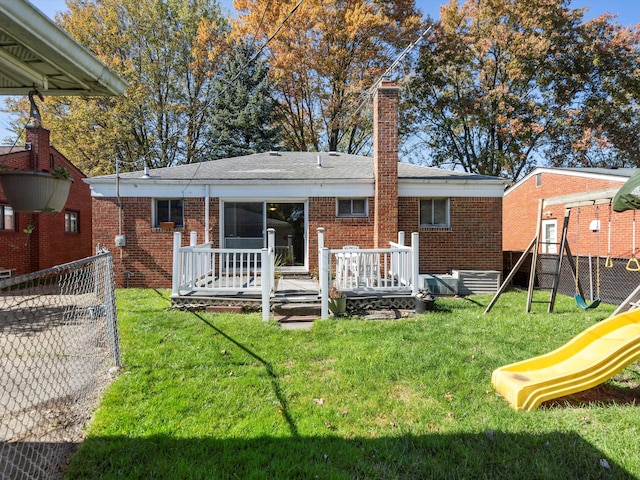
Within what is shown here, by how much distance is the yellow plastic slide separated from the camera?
3420mm

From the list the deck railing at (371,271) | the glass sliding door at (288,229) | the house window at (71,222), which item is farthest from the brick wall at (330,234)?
the house window at (71,222)

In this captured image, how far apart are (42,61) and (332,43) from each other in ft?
66.6

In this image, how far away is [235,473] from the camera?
2502 mm

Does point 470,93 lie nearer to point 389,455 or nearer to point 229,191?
point 229,191

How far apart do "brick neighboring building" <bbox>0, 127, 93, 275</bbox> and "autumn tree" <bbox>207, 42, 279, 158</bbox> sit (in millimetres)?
7722

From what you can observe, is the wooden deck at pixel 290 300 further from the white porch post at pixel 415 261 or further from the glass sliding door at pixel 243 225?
the glass sliding door at pixel 243 225

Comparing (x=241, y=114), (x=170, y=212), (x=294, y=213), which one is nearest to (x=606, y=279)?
(x=294, y=213)

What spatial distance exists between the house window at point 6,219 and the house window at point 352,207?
11.3 metres

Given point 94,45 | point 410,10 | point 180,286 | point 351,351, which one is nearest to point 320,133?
point 410,10

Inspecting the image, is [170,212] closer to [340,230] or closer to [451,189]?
[340,230]

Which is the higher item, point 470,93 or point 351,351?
point 470,93

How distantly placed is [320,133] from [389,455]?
22078 millimetres

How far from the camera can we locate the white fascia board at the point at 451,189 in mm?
9984

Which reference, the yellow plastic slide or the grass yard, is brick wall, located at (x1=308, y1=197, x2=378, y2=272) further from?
the yellow plastic slide
